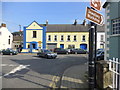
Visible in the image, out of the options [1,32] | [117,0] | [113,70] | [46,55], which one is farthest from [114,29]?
[1,32]

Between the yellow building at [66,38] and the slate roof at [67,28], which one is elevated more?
the slate roof at [67,28]

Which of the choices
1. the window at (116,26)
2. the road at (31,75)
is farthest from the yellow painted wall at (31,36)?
the window at (116,26)

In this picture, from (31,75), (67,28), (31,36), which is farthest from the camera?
(67,28)

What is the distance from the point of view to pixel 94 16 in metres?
4.00

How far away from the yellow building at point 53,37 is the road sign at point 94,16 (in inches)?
1424

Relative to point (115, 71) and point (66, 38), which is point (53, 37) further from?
point (115, 71)

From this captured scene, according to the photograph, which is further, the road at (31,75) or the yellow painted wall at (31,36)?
the yellow painted wall at (31,36)

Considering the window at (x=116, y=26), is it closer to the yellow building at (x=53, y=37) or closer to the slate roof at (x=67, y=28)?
the yellow building at (x=53, y=37)

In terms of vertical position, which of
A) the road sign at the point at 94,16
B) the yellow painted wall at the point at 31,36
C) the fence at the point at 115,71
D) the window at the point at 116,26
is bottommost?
the fence at the point at 115,71

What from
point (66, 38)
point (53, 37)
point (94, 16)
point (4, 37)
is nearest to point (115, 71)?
point (94, 16)

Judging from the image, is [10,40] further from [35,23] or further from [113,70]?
[113,70]

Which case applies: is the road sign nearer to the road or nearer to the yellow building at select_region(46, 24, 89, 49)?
the road

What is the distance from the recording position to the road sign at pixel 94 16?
12.9 feet

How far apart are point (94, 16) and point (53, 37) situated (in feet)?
122
